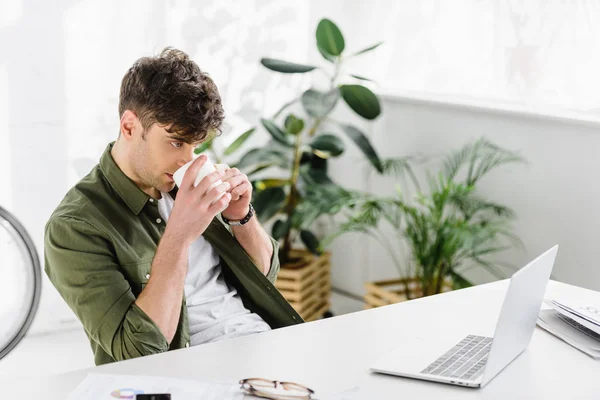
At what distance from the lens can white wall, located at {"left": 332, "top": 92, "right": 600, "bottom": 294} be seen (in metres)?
2.92

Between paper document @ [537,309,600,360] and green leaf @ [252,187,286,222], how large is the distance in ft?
5.43

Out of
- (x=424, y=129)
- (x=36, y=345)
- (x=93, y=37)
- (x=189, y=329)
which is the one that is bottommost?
(x=36, y=345)

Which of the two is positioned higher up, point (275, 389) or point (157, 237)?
point (157, 237)

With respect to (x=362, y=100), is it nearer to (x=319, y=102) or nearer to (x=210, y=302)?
(x=319, y=102)

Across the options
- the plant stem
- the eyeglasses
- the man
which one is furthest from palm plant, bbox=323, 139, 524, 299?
the eyeglasses

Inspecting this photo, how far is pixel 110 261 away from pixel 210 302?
0.98 ft

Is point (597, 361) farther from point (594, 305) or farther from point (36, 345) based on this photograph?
point (36, 345)

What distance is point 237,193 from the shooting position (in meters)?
1.87

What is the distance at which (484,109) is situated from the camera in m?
3.23

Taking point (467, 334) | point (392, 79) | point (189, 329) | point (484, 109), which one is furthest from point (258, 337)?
point (392, 79)

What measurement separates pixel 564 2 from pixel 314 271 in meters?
→ 1.47

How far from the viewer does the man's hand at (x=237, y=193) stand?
1803mm

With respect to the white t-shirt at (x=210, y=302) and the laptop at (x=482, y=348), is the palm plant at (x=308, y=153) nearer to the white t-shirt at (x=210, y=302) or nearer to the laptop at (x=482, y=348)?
the white t-shirt at (x=210, y=302)

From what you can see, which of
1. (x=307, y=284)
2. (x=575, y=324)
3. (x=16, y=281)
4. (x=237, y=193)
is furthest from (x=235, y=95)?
(x=575, y=324)
